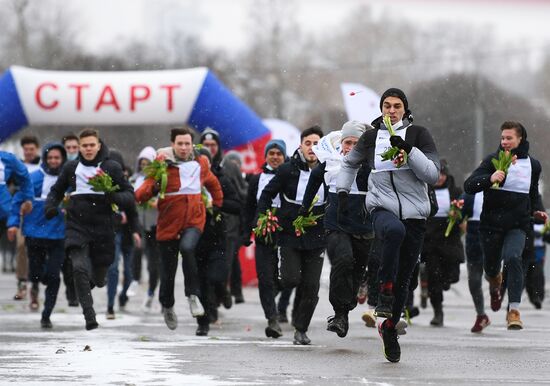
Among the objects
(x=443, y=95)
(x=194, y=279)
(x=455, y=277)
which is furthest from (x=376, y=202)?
(x=443, y=95)

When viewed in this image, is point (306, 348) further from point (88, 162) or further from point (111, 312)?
point (111, 312)

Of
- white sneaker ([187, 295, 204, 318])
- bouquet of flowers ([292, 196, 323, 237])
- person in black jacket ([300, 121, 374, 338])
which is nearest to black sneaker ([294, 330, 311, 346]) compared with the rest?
person in black jacket ([300, 121, 374, 338])

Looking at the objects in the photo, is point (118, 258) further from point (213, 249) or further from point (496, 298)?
point (496, 298)

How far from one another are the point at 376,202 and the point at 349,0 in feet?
13.2

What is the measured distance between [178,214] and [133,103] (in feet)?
30.3

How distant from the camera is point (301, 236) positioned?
12.9m

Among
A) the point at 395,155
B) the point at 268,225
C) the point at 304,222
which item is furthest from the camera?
the point at 268,225

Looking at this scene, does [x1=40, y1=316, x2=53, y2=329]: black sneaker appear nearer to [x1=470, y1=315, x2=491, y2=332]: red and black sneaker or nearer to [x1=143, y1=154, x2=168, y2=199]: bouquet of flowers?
[x1=143, y1=154, x2=168, y2=199]: bouquet of flowers

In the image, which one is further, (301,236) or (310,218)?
(301,236)

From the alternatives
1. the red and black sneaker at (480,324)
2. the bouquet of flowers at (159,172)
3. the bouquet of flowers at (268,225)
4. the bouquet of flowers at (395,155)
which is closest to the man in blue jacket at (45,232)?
the bouquet of flowers at (159,172)

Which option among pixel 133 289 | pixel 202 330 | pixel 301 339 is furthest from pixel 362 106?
pixel 301 339

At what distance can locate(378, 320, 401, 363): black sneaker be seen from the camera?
10.7 meters

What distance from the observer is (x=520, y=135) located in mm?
13641

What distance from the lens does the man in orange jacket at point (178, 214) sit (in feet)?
44.8
